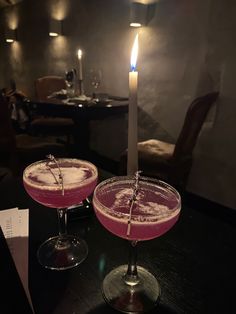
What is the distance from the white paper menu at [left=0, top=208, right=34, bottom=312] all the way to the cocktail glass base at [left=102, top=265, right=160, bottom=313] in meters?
0.16

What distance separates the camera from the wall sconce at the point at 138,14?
277 cm

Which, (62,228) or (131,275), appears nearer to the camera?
(131,275)

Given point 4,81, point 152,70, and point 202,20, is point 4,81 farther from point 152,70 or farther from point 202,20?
point 202,20

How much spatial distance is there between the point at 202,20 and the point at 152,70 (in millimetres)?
703

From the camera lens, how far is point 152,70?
2951 mm

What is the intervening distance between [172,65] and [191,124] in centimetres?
98

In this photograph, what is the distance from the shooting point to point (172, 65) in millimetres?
2738

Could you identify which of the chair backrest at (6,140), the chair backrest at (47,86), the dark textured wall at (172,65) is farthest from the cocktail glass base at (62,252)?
the chair backrest at (47,86)

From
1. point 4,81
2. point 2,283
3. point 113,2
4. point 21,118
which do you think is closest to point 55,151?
point 21,118

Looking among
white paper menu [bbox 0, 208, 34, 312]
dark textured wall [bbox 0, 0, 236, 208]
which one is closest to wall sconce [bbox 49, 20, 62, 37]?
dark textured wall [bbox 0, 0, 236, 208]

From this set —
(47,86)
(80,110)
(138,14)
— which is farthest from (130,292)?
(47,86)

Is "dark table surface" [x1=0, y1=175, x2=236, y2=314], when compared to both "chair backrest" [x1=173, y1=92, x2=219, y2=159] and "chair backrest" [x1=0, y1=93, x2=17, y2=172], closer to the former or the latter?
"chair backrest" [x1=173, y1=92, x2=219, y2=159]

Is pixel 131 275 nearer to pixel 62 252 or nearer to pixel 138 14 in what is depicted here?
pixel 62 252

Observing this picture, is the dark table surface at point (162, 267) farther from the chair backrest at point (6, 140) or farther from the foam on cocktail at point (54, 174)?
the chair backrest at point (6, 140)
